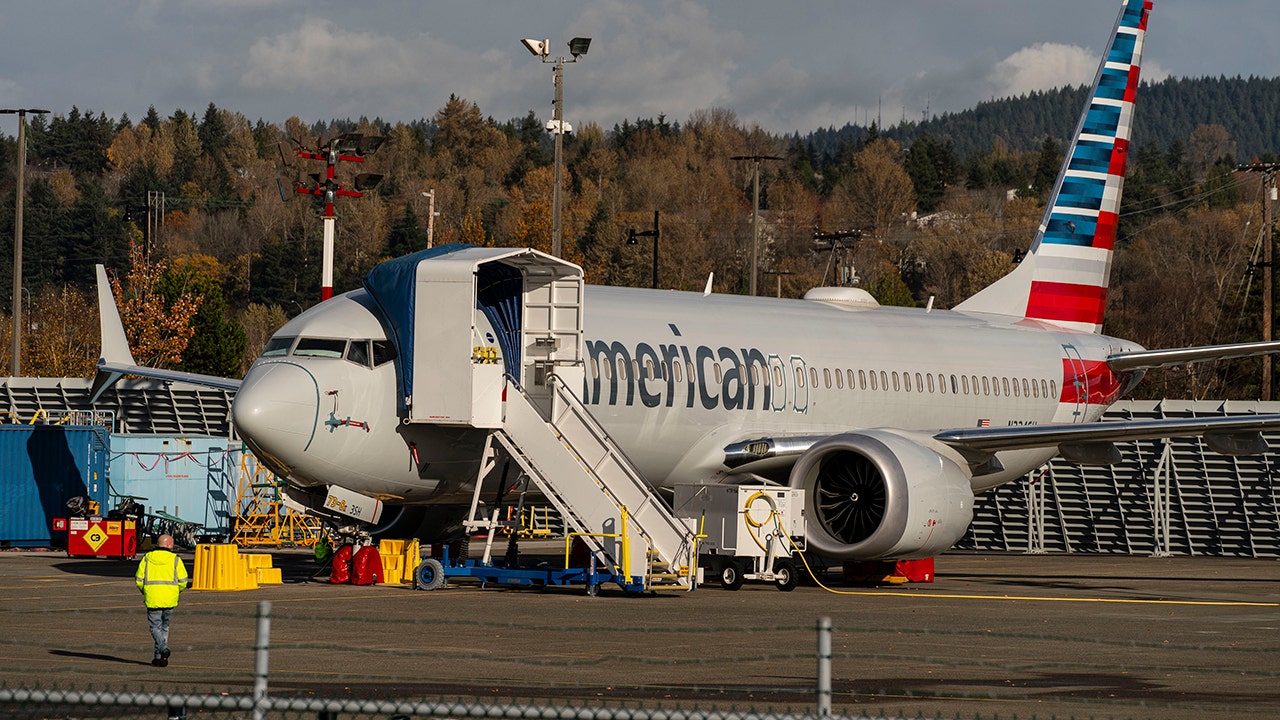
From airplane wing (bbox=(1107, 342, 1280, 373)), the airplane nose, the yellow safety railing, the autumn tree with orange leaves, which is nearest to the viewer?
the airplane nose

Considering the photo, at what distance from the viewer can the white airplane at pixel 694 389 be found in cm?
2105

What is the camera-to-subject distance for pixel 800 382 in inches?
1051

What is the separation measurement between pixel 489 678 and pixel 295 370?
365 inches

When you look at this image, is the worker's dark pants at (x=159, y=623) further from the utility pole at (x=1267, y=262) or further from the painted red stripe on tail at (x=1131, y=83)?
the utility pole at (x=1267, y=262)

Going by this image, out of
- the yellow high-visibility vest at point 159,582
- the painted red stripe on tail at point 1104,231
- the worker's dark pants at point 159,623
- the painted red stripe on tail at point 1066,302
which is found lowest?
the worker's dark pants at point 159,623

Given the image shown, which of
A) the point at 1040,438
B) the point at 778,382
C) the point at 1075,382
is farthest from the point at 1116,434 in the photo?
the point at 1075,382

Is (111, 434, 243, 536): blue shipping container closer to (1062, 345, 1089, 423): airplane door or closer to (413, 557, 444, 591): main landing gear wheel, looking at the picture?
(413, 557, 444, 591): main landing gear wheel

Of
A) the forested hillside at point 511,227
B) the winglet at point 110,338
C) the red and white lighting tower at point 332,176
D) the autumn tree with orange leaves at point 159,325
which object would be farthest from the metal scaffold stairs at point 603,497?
the autumn tree with orange leaves at point 159,325

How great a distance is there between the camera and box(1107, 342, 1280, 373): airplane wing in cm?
2753

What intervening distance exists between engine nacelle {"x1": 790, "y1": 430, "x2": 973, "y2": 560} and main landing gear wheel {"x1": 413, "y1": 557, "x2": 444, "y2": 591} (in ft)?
18.4

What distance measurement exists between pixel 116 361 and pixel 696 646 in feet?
60.5

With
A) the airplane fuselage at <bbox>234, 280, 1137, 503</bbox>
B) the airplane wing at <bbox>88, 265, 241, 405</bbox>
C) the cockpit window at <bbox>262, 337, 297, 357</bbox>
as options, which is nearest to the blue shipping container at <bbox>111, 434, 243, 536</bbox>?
the airplane wing at <bbox>88, 265, 241, 405</bbox>

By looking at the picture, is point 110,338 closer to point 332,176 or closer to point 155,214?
point 332,176

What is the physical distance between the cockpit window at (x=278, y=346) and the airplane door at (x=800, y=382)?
28.6 feet
